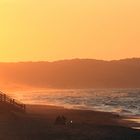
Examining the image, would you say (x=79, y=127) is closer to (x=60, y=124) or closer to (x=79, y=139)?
(x=60, y=124)

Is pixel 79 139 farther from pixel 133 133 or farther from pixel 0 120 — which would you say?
pixel 0 120

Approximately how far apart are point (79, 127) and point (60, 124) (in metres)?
3.53

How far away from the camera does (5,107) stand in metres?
67.4

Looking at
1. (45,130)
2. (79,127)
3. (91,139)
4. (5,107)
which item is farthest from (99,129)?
(5,107)

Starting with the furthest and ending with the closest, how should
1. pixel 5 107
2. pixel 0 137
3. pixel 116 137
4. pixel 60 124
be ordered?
pixel 5 107, pixel 60 124, pixel 116 137, pixel 0 137

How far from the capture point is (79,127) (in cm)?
5206

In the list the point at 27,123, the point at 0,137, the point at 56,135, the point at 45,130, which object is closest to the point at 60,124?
the point at 27,123

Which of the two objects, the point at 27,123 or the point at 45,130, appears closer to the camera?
the point at 45,130

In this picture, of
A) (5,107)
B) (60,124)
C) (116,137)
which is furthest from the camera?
(5,107)

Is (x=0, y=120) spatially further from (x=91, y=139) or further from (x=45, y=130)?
(x=91, y=139)

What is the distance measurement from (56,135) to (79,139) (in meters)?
2.84

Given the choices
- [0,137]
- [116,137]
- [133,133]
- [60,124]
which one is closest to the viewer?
[0,137]

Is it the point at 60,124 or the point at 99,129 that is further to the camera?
the point at 60,124

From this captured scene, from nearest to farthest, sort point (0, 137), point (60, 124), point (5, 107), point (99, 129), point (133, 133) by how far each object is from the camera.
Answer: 1. point (0, 137)
2. point (133, 133)
3. point (99, 129)
4. point (60, 124)
5. point (5, 107)
